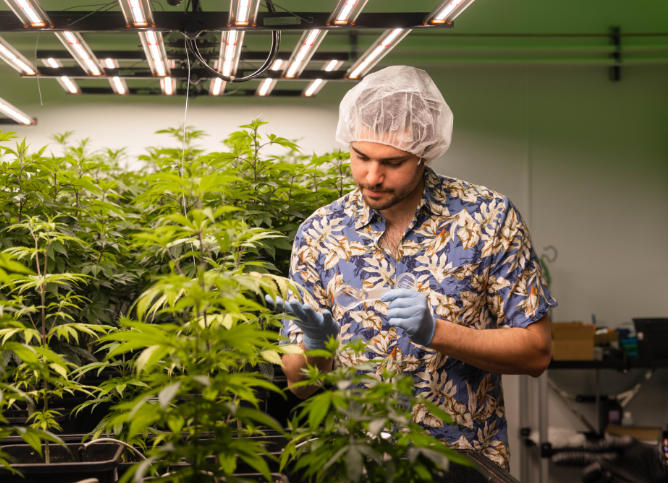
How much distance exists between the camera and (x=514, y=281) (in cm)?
166

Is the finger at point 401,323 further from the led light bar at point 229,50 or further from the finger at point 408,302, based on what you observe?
the led light bar at point 229,50

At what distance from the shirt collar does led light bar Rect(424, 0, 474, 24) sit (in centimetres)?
85

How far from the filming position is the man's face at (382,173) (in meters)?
1.66

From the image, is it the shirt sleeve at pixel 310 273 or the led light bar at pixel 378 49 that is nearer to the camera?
the shirt sleeve at pixel 310 273

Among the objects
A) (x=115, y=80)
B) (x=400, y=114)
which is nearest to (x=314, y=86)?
(x=115, y=80)

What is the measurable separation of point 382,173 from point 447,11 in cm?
107

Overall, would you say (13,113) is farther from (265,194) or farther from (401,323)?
(401,323)

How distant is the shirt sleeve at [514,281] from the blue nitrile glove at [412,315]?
0.78 ft

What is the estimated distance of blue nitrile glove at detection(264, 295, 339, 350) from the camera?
1.59m

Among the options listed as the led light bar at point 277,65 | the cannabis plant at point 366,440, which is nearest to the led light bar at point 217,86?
the led light bar at point 277,65

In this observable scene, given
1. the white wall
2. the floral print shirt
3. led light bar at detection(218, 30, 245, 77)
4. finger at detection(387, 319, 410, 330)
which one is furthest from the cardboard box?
finger at detection(387, 319, 410, 330)

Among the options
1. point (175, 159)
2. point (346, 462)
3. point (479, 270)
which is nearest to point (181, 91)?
point (175, 159)

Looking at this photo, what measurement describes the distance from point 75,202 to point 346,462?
90.9 inches

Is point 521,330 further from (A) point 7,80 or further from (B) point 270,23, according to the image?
(A) point 7,80
